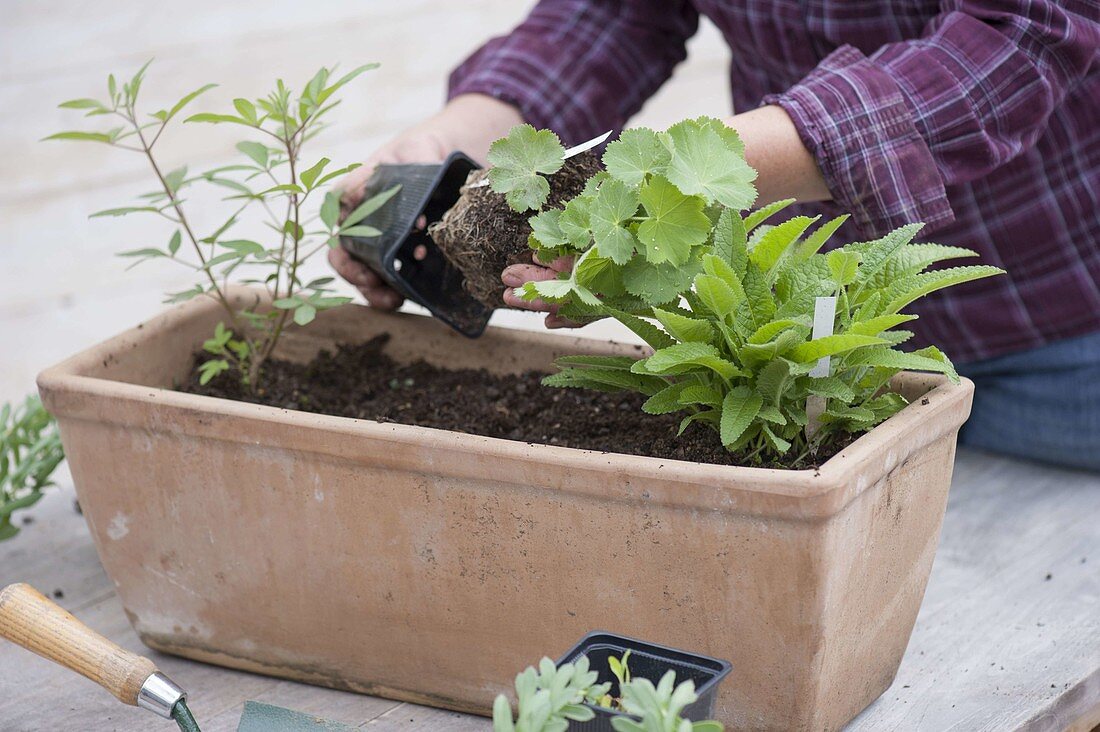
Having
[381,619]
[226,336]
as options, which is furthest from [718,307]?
[226,336]

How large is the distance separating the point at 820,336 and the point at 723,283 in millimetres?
76

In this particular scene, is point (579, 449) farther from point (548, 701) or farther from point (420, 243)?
point (420, 243)

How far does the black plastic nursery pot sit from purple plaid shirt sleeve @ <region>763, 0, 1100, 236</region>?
453 mm

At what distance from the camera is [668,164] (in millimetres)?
808

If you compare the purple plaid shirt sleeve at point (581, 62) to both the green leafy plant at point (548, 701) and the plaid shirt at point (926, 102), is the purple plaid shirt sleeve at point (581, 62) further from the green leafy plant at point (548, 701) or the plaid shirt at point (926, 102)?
the green leafy plant at point (548, 701)

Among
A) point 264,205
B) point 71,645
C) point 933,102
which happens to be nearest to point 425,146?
point 264,205

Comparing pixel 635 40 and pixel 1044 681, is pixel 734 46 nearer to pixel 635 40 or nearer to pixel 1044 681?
pixel 635 40

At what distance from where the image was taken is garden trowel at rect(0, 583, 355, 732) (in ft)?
2.67

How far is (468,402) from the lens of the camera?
1.07m

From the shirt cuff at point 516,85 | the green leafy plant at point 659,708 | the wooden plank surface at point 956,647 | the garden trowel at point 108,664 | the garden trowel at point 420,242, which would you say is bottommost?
the wooden plank surface at point 956,647

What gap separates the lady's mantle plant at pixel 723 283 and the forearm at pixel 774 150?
11cm

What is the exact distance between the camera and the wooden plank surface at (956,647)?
2.96 feet

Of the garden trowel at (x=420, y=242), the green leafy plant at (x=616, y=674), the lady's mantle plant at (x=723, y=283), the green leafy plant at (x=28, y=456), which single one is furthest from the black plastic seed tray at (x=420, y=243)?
the green leafy plant at (x=616, y=674)

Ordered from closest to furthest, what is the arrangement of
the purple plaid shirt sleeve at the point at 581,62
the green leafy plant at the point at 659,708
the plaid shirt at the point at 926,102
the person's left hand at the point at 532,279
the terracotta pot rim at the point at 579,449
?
the green leafy plant at the point at 659,708 → the terracotta pot rim at the point at 579,449 → the person's left hand at the point at 532,279 → the plaid shirt at the point at 926,102 → the purple plaid shirt sleeve at the point at 581,62
